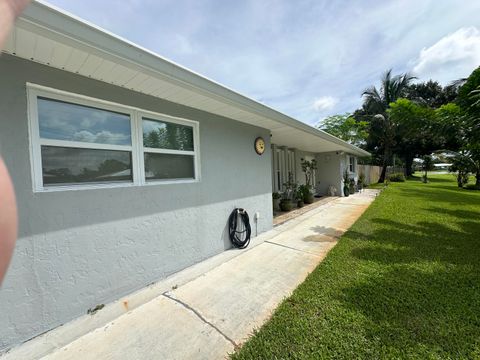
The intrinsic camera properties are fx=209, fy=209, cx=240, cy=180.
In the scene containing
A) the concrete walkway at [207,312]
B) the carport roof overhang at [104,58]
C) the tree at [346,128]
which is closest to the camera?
the carport roof overhang at [104,58]

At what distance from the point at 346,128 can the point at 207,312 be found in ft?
74.1

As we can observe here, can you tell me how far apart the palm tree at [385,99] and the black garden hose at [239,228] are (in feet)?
69.4

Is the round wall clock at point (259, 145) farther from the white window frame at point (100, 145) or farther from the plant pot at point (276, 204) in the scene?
the plant pot at point (276, 204)

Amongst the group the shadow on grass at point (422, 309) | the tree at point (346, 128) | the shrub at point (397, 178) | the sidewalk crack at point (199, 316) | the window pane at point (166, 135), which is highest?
the tree at point (346, 128)

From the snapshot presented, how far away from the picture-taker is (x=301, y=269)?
11.8ft

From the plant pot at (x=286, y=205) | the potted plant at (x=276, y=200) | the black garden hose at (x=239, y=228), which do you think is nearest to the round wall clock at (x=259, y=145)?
the black garden hose at (x=239, y=228)

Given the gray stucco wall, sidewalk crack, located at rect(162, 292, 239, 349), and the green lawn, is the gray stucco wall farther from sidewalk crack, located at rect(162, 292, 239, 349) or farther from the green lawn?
the green lawn

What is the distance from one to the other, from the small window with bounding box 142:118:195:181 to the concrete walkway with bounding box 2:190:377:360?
1.73 meters

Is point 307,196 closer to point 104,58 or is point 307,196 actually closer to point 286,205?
point 286,205

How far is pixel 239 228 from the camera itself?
15.8 feet

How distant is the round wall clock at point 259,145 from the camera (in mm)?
5184

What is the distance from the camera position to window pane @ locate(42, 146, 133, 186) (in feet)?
7.89

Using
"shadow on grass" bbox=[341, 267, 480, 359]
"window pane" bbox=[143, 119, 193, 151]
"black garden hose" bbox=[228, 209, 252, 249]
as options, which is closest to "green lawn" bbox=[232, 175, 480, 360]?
"shadow on grass" bbox=[341, 267, 480, 359]

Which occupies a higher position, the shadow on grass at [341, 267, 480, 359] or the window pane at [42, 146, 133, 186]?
the window pane at [42, 146, 133, 186]
